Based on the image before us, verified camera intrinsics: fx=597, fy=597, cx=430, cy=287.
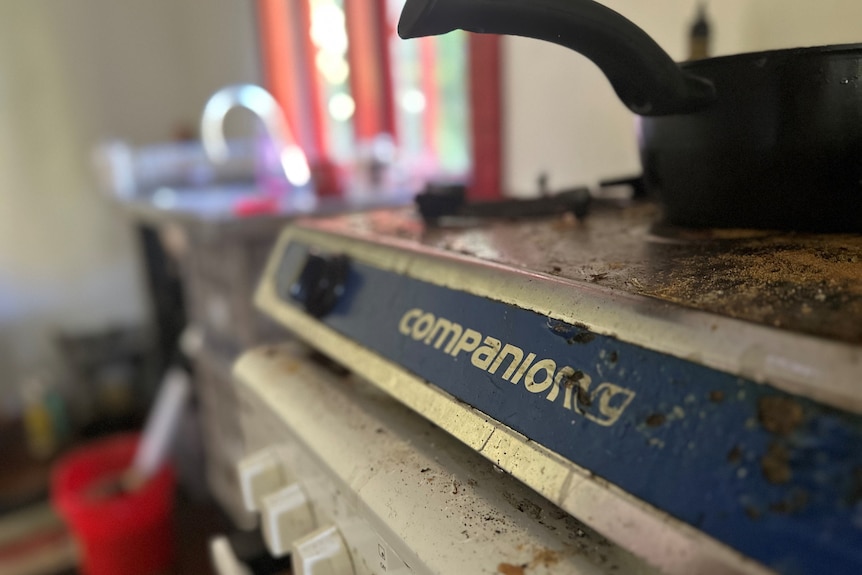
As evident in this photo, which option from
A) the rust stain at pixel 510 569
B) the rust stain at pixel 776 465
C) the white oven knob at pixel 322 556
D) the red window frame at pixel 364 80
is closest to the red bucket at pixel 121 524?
the red window frame at pixel 364 80

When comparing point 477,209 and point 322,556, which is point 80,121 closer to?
point 477,209

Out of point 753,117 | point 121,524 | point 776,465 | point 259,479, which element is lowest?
point 121,524

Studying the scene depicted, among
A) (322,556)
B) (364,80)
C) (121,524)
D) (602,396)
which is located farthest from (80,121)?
(602,396)

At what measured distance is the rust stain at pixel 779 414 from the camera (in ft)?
0.73

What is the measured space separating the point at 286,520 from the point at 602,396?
0.88ft

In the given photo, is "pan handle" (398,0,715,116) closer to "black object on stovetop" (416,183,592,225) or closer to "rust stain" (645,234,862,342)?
"rust stain" (645,234,862,342)

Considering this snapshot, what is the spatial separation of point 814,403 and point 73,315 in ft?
8.35

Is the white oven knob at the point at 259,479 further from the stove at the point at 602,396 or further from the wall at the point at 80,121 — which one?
the wall at the point at 80,121

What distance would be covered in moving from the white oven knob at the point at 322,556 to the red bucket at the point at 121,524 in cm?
113

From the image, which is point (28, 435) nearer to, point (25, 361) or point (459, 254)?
point (25, 361)

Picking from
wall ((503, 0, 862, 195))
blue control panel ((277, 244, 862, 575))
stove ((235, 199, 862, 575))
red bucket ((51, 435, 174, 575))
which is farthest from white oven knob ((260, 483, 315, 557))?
red bucket ((51, 435, 174, 575))

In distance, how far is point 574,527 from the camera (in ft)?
1.01

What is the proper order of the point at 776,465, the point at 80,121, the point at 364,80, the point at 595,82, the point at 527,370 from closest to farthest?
the point at 776,465, the point at 527,370, the point at 595,82, the point at 364,80, the point at 80,121

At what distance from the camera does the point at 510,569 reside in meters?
0.27
